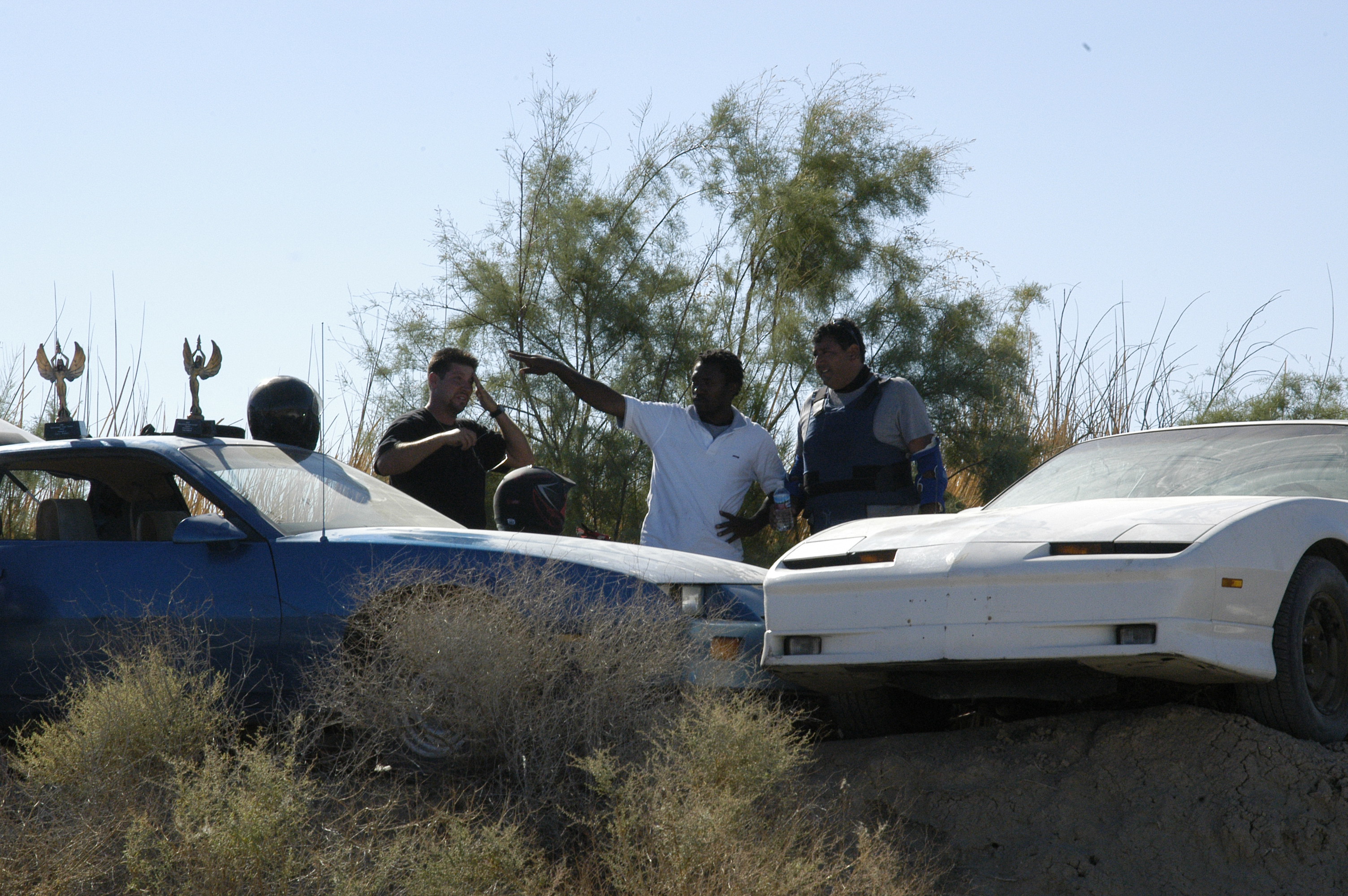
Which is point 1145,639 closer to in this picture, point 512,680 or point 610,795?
point 610,795

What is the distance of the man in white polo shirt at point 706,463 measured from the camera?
20.5ft

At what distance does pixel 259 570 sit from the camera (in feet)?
15.5

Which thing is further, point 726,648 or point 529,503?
point 529,503

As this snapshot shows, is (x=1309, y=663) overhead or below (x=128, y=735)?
overhead

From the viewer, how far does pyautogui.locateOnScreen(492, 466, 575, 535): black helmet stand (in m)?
6.02

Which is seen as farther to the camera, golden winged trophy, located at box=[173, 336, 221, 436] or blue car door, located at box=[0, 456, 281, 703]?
golden winged trophy, located at box=[173, 336, 221, 436]

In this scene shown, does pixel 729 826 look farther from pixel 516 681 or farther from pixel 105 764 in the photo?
pixel 105 764

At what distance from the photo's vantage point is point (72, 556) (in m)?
4.93

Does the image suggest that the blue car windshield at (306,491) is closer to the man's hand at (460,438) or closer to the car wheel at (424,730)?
the man's hand at (460,438)

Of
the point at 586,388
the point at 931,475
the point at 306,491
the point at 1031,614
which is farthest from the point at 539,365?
the point at 1031,614

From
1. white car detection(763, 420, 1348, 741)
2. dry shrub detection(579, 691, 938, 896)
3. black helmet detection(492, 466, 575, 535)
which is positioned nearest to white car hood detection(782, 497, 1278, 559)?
white car detection(763, 420, 1348, 741)

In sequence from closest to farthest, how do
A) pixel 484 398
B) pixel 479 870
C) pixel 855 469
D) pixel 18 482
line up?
pixel 479 870 → pixel 18 482 → pixel 855 469 → pixel 484 398

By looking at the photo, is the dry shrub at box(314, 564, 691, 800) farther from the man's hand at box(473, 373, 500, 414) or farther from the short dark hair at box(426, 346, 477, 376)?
the man's hand at box(473, 373, 500, 414)

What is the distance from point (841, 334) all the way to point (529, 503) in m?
1.66
